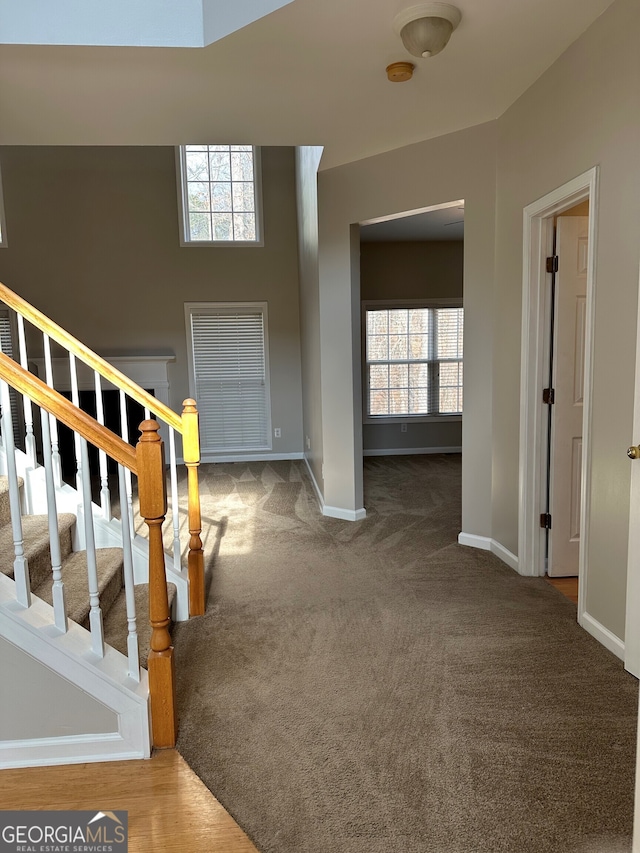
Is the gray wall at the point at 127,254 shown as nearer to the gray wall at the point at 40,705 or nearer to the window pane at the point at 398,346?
the window pane at the point at 398,346

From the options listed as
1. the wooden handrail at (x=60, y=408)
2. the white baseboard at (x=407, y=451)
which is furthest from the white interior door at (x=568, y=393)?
the white baseboard at (x=407, y=451)

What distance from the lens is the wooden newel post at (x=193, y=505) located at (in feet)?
9.61

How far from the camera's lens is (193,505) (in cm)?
311

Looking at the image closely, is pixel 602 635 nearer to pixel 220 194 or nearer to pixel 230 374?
pixel 230 374

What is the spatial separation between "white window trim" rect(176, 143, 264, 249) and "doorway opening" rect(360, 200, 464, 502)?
125 cm

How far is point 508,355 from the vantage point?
3.55 meters

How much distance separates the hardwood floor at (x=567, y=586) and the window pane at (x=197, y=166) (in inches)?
232

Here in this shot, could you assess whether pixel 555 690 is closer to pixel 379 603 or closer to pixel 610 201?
pixel 379 603

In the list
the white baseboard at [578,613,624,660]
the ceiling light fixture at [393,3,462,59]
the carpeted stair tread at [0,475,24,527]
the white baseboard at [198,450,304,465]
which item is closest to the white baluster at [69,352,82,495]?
the carpeted stair tread at [0,475,24,527]

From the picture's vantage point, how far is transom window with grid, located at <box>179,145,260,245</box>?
7.06 metres

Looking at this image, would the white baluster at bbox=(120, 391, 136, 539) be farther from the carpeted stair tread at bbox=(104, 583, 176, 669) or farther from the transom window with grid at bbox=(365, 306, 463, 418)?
the transom window with grid at bbox=(365, 306, 463, 418)

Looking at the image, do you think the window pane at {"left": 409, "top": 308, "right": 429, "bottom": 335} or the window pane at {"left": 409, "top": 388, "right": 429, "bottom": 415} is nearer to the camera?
the window pane at {"left": 409, "top": 308, "right": 429, "bottom": 335}

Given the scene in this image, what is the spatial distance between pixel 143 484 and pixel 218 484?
13.9 ft

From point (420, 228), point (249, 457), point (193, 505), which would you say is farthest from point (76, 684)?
point (249, 457)
